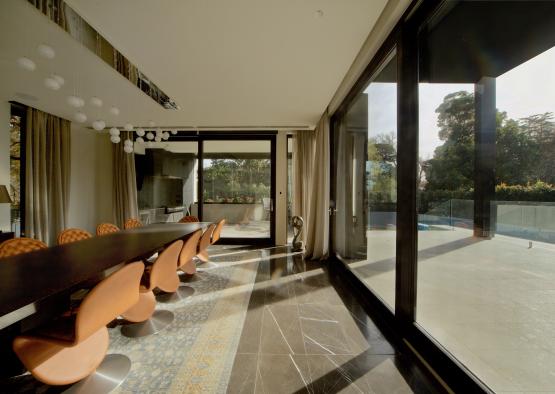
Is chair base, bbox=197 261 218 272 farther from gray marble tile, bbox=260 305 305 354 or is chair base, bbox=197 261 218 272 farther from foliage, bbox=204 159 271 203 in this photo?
foliage, bbox=204 159 271 203

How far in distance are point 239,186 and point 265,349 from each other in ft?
14.1

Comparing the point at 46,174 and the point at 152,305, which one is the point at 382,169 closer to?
the point at 152,305

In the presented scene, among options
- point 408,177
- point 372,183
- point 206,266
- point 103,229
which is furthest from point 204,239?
point 408,177

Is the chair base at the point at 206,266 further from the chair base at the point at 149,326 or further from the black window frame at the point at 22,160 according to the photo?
the black window frame at the point at 22,160

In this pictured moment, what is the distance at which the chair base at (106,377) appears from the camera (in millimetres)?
1434

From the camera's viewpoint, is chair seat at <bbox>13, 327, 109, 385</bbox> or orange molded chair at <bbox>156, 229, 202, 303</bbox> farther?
orange molded chair at <bbox>156, 229, 202, 303</bbox>

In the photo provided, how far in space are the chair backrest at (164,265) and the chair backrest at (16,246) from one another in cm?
115

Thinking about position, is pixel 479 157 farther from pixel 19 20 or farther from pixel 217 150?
pixel 217 150

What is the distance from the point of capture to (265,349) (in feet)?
5.96

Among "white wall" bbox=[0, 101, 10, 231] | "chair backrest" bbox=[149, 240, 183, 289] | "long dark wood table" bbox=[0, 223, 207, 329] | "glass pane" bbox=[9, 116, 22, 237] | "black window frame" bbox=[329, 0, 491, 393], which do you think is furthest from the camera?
"glass pane" bbox=[9, 116, 22, 237]

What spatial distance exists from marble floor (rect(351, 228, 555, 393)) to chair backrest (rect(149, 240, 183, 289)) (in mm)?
2014

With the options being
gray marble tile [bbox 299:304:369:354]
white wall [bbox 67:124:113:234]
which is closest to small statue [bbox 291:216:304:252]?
gray marble tile [bbox 299:304:369:354]

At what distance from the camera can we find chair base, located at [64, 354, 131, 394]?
1.43 meters

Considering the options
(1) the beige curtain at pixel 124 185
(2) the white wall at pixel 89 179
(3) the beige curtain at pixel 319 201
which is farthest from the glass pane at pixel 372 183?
(2) the white wall at pixel 89 179
